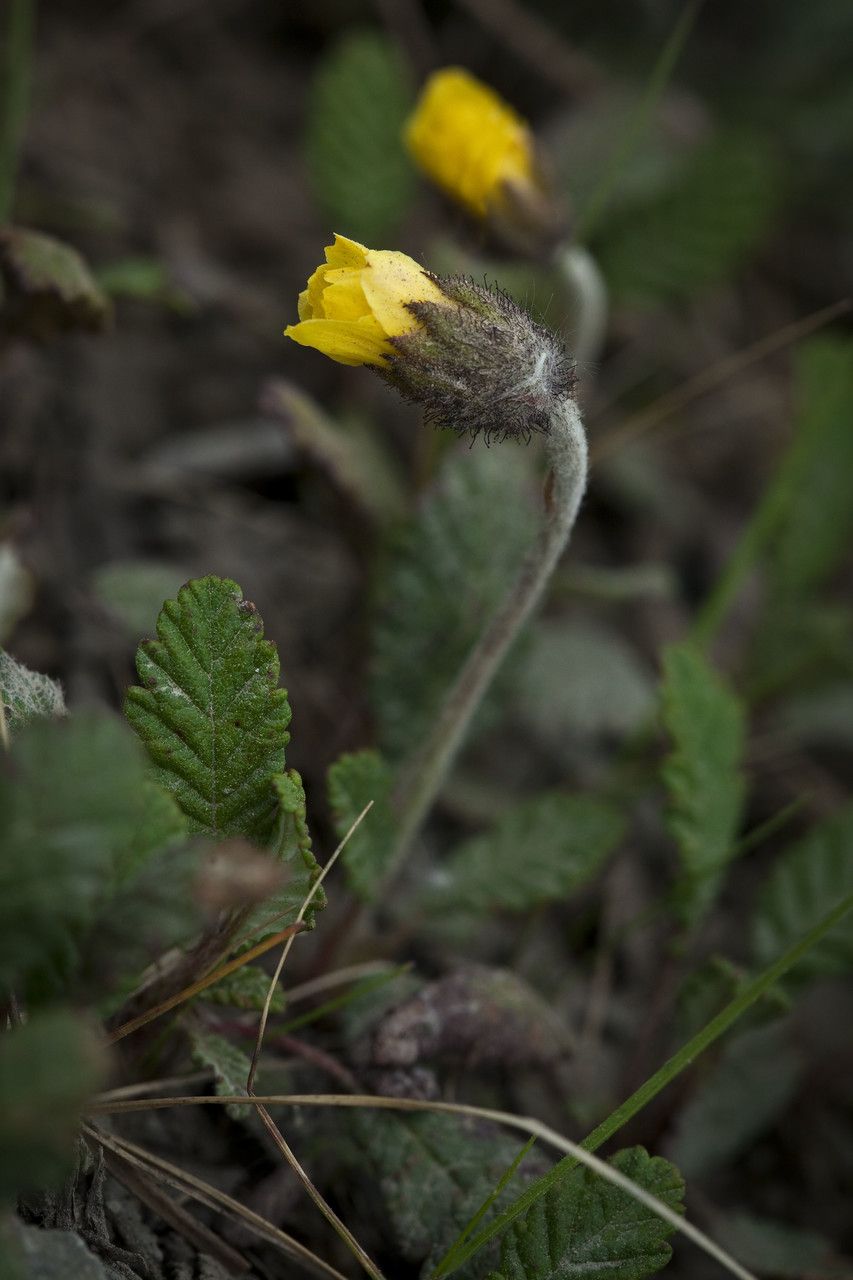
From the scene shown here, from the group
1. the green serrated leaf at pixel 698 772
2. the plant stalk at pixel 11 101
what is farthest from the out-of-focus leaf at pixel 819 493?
the plant stalk at pixel 11 101

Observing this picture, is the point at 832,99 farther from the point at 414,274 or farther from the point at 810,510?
the point at 414,274

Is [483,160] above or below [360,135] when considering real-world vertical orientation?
above

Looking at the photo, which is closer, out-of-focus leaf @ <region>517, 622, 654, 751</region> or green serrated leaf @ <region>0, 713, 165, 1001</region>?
green serrated leaf @ <region>0, 713, 165, 1001</region>

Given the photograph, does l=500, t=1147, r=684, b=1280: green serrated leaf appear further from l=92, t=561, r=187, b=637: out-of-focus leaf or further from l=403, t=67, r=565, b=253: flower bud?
l=403, t=67, r=565, b=253: flower bud

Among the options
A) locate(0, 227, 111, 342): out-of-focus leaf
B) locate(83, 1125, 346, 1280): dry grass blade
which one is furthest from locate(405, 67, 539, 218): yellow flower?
locate(83, 1125, 346, 1280): dry grass blade

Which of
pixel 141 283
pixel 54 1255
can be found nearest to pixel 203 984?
pixel 54 1255

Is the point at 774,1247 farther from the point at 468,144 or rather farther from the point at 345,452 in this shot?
the point at 468,144
